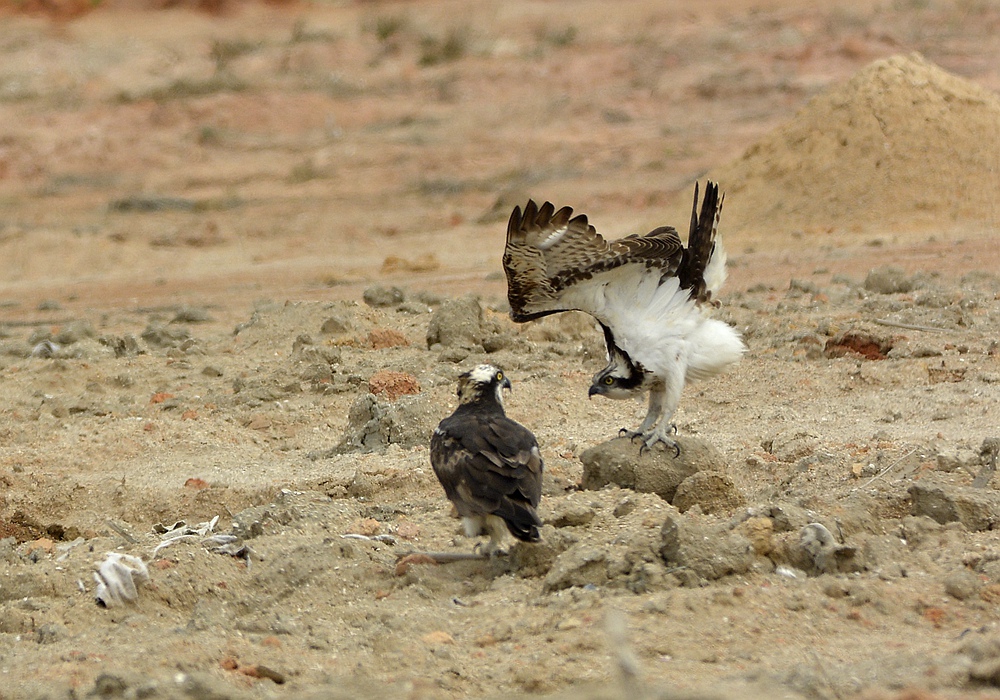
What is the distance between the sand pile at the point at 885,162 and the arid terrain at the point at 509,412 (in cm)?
4

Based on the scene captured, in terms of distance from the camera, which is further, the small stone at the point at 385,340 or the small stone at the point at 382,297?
the small stone at the point at 382,297

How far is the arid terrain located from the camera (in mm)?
4625

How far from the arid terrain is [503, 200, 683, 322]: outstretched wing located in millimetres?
844

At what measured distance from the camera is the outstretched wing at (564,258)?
6047 millimetres

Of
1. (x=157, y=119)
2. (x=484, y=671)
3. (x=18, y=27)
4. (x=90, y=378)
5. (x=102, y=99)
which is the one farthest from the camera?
(x=18, y=27)

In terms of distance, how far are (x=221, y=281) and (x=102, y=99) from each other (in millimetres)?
15215

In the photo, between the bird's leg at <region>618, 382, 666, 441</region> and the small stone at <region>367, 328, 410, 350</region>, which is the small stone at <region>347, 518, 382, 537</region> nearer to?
the bird's leg at <region>618, 382, 666, 441</region>

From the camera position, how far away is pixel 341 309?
1141 centimetres

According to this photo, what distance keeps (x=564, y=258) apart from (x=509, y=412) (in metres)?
2.74

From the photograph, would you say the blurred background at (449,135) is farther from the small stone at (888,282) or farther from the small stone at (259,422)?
the small stone at (259,422)

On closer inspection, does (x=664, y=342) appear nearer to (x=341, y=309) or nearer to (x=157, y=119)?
(x=341, y=309)

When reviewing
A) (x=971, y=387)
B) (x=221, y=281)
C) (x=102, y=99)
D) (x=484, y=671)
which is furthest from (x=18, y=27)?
(x=484, y=671)

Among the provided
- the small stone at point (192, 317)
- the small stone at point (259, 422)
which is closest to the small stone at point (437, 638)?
the small stone at point (259, 422)

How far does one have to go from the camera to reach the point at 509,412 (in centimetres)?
876
